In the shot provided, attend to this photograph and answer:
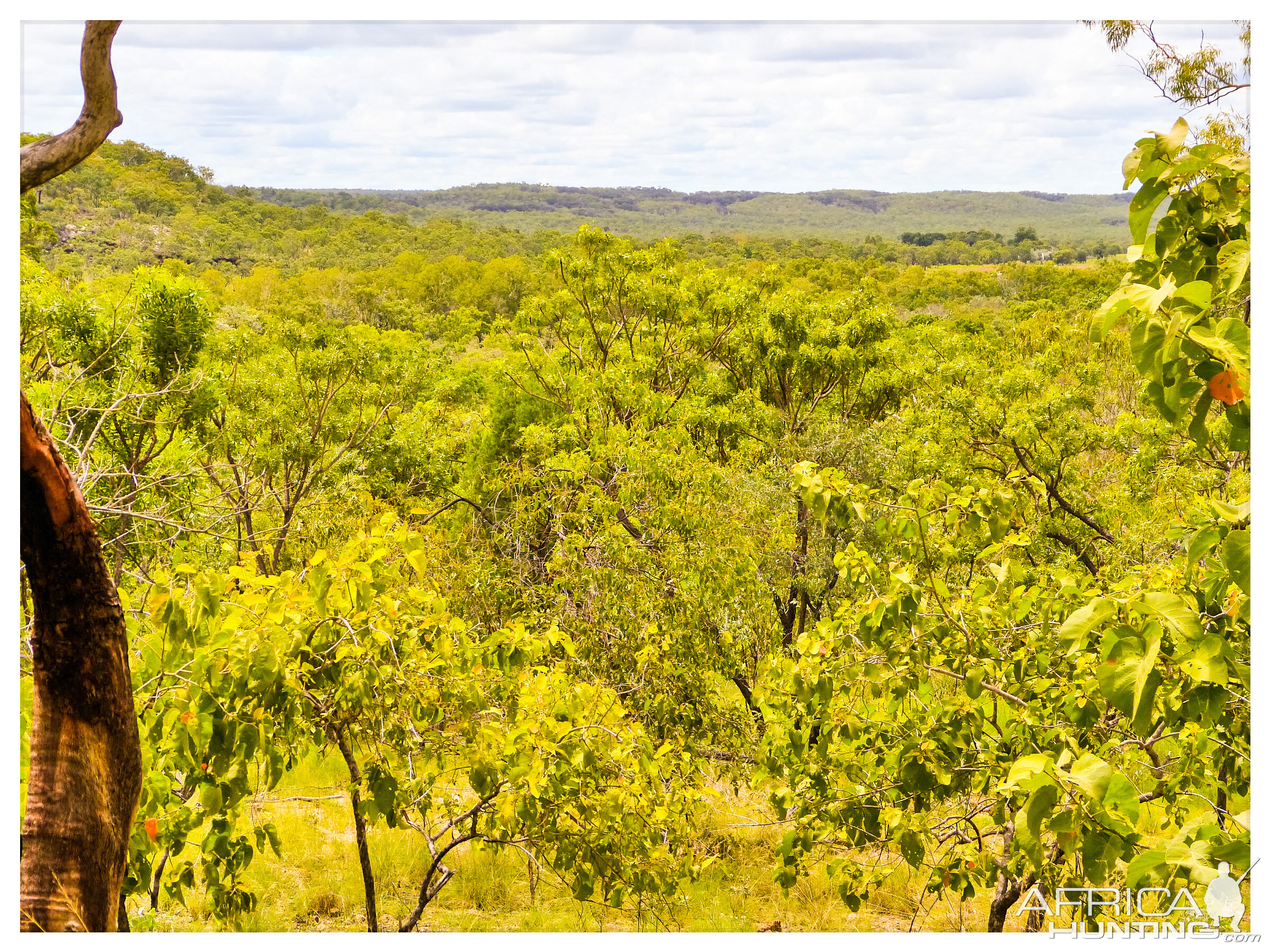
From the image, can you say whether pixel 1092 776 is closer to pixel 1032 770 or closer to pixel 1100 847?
pixel 1032 770


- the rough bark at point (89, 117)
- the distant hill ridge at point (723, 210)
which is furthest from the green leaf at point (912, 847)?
the distant hill ridge at point (723, 210)

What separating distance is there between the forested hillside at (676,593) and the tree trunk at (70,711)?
0.38m

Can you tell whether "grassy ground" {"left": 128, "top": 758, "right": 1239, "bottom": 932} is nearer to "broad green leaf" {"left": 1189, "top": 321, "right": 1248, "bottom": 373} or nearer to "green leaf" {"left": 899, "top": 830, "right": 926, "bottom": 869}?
"green leaf" {"left": 899, "top": 830, "right": 926, "bottom": 869}

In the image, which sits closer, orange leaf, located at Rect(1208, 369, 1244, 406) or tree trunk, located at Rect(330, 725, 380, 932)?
orange leaf, located at Rect(1208, 369, 1244, 406)

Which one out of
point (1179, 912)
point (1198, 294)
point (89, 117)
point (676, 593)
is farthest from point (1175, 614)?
point (676, 593)

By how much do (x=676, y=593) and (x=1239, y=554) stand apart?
4.90 metres

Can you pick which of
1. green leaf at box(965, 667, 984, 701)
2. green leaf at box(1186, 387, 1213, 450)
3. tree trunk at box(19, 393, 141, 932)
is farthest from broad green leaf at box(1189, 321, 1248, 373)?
tree trunk at box(19, 393, 141, 932)

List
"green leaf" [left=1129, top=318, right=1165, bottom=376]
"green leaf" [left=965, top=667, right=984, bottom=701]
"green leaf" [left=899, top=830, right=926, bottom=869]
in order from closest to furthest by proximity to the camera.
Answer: "green leaf" [left=1129, top=318, right=1165, bottom=376] < "green leaf" [left=965, top=667, right=984, bottom=701] < "green leaf" [left=899, top=830, right=926, bottom=869]

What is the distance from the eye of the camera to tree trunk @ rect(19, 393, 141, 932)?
2070mm

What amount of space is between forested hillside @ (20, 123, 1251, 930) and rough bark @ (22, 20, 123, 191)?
1.11 meters

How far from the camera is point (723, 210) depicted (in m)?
60.1

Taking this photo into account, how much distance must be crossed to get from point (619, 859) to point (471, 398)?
12.1m
